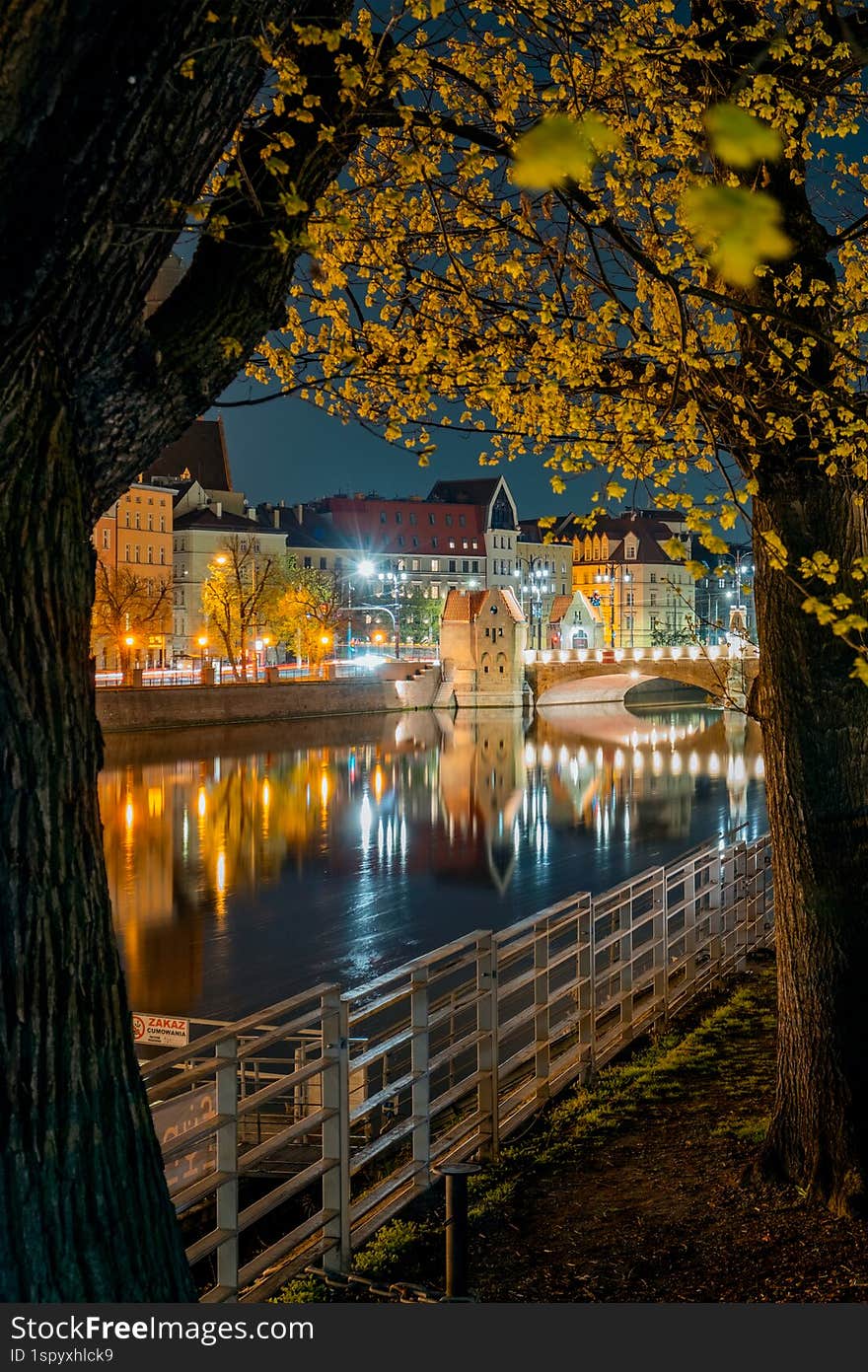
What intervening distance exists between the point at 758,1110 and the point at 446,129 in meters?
6.63

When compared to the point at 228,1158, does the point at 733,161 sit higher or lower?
higher

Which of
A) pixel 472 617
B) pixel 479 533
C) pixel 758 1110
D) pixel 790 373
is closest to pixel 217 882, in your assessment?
pixel 758 1110

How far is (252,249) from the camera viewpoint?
4.16m

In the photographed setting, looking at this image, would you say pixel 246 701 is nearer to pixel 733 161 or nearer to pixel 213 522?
pixel 213 522

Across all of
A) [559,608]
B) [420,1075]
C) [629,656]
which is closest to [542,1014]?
[420,1075]

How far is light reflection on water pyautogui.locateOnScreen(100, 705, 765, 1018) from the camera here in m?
24.3

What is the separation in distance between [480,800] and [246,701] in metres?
25.1

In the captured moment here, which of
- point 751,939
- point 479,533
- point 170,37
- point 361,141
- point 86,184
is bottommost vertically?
point 751,939

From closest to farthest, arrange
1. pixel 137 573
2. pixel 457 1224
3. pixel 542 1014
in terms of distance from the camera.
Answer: pixel 457 1224 → pixel 542 1014 → pixel 137 573

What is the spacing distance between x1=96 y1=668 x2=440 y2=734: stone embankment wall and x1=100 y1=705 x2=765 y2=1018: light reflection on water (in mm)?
1853

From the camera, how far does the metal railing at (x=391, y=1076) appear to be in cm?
555

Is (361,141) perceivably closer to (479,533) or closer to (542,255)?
(542,255)

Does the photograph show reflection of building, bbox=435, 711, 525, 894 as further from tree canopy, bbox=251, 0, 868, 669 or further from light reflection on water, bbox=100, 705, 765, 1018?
tree canopy, bbox=251, 0, 868, 669

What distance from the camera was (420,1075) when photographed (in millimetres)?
6941
